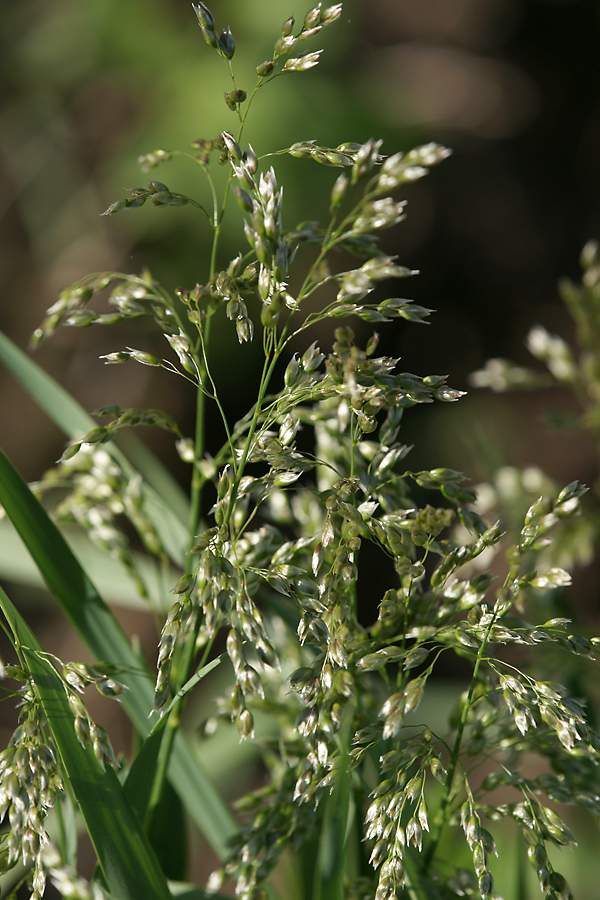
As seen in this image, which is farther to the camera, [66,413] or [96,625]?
[66,413]

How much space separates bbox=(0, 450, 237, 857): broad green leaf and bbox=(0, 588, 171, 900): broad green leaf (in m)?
0.05

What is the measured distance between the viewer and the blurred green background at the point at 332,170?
7.71ft

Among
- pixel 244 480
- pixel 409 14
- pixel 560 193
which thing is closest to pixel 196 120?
pixel 409 14

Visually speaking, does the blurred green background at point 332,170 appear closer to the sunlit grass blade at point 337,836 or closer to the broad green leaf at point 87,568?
the broad green leaf at point 87,568

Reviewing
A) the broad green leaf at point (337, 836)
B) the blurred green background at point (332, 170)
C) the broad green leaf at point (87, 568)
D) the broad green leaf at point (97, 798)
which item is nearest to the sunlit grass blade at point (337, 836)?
the broad green leaf at point (337, 836)

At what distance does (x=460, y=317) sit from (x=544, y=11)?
1317 mm

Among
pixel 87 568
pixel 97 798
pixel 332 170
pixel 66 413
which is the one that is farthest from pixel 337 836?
pixel 332 170

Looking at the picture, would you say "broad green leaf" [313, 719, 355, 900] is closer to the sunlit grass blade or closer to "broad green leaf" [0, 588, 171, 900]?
the sunlit grass blade

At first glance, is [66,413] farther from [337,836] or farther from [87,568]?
[337,836]

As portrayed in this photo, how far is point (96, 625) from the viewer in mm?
531

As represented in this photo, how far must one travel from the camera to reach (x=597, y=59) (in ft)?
8.93

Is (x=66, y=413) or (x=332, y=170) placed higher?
(x=332, y=170)

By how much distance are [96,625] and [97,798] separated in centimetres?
14

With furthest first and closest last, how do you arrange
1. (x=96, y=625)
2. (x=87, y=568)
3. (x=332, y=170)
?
(x=332, y=170), (x=87, y=568), (x=96, y=625)
